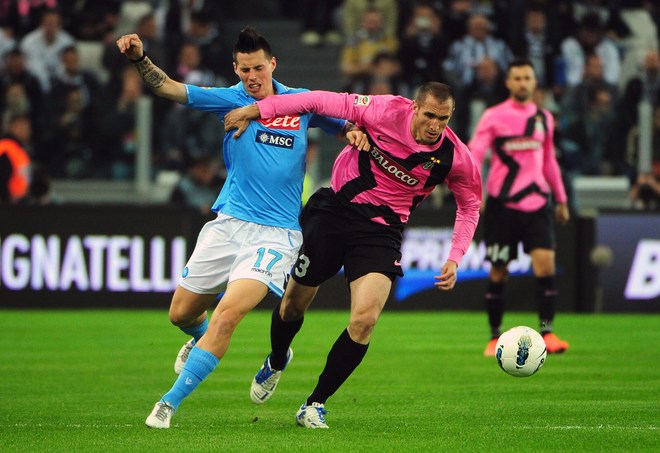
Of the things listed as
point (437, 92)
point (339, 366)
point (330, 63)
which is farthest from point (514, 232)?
point (330, 63)

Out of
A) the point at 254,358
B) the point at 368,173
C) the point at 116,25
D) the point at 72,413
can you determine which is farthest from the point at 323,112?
the point at 116,25

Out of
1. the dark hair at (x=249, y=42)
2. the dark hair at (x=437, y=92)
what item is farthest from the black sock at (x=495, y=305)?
the dark hair at (x=249, y=42)

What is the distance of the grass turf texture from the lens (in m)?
7.39

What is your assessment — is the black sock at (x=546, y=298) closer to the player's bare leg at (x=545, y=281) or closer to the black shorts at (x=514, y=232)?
the player's bare leg at (x=545, y=281)

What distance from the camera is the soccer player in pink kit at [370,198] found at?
7.99 m

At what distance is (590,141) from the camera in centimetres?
1936

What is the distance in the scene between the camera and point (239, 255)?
27.0 feet

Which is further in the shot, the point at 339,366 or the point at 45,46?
the point at 45,46

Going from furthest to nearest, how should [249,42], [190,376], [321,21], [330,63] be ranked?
[321,21], [330,63], [249,42], [190,376]

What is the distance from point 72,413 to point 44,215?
30.0ft

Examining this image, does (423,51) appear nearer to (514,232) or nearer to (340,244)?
(514,232)

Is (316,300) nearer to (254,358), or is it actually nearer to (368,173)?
(254,358)

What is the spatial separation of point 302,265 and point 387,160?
34.4 inches

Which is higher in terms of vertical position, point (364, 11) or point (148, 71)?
point (148, 71)
